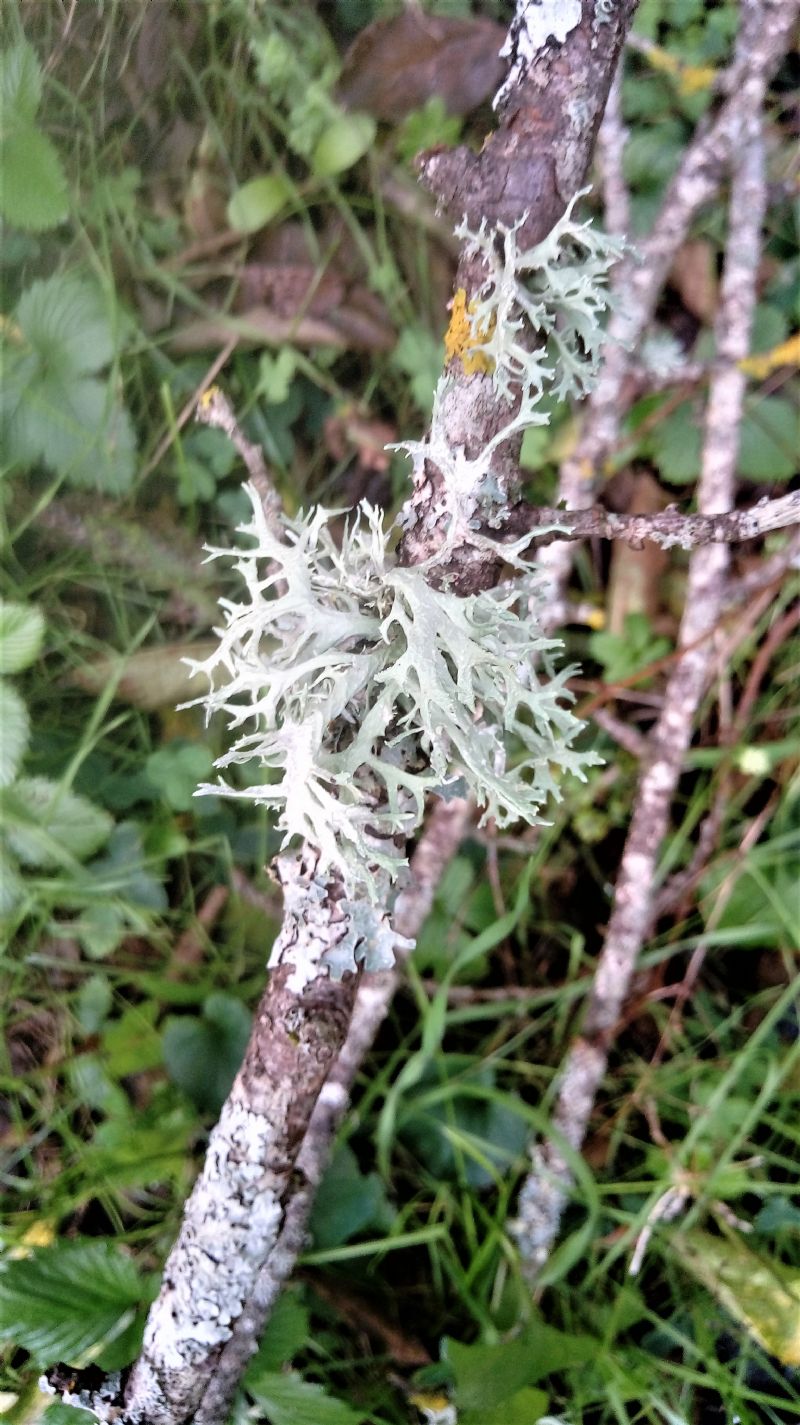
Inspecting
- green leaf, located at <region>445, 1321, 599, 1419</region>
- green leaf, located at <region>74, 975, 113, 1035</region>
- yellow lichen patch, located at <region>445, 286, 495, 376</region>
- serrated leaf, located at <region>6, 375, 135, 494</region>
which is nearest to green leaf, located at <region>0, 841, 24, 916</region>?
green leaf, located at <region>74, 975, 113, 1035</region>

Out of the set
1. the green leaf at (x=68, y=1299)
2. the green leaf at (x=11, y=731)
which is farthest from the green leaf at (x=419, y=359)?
the green leaf at (x=68, y=1299)

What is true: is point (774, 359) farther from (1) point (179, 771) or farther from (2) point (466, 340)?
(1) point (179, 771)

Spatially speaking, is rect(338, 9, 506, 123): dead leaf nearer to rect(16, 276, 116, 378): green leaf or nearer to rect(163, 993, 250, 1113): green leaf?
rect(16, 276, 116, 378): green leaf

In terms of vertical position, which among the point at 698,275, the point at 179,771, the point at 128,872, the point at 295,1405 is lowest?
the point at 295,1405

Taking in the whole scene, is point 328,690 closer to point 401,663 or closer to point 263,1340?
point 401,663

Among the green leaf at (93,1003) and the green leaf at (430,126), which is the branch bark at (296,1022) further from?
the green leaf at (430,126)

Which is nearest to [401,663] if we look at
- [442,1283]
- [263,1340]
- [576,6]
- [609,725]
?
[576,6]

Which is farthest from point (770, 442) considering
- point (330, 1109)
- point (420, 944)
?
point (330, 1109)
